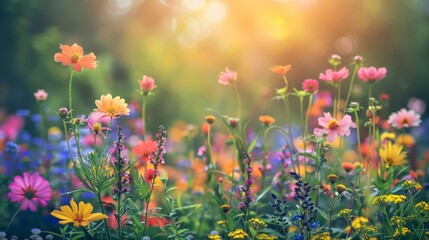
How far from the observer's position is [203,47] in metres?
10.2

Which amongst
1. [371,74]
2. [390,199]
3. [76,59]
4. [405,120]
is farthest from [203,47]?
[390,199]

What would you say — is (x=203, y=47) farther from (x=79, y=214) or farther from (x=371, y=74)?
(x=79, y=214)

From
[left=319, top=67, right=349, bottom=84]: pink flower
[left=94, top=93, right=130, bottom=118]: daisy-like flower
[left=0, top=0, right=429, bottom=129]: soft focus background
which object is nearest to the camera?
[left=94, top=93, right=130, bottom=118]: daisy-like flower

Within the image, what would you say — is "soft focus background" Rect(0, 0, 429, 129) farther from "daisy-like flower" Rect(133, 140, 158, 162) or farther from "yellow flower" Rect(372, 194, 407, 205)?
"yellow flower" Rect(372, 194, 407, 205)

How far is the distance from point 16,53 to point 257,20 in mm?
5363

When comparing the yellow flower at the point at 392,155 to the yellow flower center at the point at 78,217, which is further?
the yellow flower at the point at 392,155

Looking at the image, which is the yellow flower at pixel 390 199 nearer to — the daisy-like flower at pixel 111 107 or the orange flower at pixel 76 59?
the daisy-like flower at pixel 111 107

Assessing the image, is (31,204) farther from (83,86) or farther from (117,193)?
(83,86)

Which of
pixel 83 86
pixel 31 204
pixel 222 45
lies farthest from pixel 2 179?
pixel 222 45

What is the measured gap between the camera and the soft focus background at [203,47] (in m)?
8.28

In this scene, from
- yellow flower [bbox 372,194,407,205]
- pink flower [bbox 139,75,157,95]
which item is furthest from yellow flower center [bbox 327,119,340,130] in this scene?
pink flower [bbox 139,75,157,95]

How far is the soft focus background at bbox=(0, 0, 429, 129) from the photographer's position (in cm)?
828

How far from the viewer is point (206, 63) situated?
9438mm

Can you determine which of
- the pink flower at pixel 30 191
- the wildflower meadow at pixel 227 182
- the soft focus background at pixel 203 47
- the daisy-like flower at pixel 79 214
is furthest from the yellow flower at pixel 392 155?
the soft focus background at pixel 203 47
